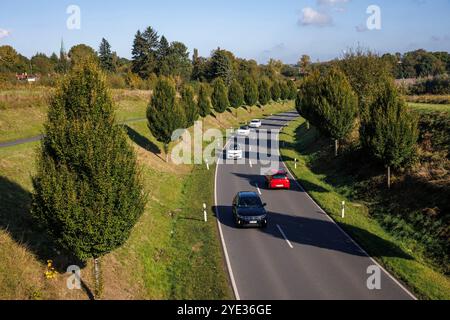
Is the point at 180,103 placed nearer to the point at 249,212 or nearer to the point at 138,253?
the point at 249,212

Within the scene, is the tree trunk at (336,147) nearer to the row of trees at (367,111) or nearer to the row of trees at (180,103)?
the row of trees at (367,111)

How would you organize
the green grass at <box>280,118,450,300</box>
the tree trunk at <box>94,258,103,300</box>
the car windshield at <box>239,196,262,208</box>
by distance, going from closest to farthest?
the tree trunk at <box>94,258,103,300</box> < the green grass at <box>280,118,450,300</box> < the car windshield at <box>239,196,262,208</box>

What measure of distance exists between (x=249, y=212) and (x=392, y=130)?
33.9 feet

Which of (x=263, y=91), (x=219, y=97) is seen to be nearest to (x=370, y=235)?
(x=219, y=97)

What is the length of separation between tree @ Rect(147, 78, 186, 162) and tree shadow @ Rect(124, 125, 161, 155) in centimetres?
382

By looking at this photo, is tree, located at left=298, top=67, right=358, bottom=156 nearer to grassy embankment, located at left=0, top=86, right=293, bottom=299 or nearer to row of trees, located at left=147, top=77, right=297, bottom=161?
row of trees, located at left=147, top=77, right=297, bottom=161

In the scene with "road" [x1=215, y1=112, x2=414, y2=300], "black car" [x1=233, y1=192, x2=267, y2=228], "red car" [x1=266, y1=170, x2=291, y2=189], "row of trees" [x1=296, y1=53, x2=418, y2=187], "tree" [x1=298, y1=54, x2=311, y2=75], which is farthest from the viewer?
"tree" [x1=298, y1=54, x2=311, y2=75]

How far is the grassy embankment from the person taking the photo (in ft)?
40.3

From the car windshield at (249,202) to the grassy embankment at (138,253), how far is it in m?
2.00

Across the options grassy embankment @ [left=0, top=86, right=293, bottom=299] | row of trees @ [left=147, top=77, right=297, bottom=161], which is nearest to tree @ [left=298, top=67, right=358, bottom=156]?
row of trees @ [left=147, top=77, right=297, bottom=161]

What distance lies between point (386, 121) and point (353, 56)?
24.9 meters

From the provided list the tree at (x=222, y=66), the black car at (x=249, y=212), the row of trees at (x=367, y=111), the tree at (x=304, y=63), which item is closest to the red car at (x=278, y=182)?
the row of trees at (x=367, y=111)
